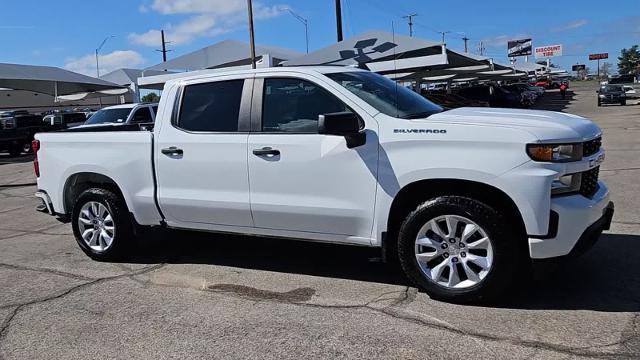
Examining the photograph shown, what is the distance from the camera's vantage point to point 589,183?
4.45 meters

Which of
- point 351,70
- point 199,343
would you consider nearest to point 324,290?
point 199,343

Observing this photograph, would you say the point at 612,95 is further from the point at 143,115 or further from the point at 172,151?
the point at 172,151

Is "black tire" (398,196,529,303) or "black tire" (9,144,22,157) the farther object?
"black tire" (9,144,22,157)

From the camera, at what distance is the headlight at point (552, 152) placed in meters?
4.07

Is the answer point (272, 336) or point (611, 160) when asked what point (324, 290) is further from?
point (611, 160)

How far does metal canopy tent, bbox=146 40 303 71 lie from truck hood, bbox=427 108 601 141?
702 inches

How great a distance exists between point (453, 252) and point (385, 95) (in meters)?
1.53

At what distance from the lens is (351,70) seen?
5.51 metres

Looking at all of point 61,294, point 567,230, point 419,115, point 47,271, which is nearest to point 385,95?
point 419,115

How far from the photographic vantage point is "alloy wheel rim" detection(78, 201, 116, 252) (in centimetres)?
621

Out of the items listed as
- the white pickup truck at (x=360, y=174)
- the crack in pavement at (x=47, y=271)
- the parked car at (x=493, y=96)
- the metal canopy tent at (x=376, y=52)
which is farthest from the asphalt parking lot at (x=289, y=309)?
the parked car at (x=493, y=96)

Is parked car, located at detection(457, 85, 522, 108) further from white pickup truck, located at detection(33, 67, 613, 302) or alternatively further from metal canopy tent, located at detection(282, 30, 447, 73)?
white pickup truck, located at detection(33, 67, 613, 302)

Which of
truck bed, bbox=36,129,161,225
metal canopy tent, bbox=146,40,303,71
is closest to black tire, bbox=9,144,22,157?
metal canopy tent, bbox=146,40,303,71

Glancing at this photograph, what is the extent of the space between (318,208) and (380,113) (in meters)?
0.95
